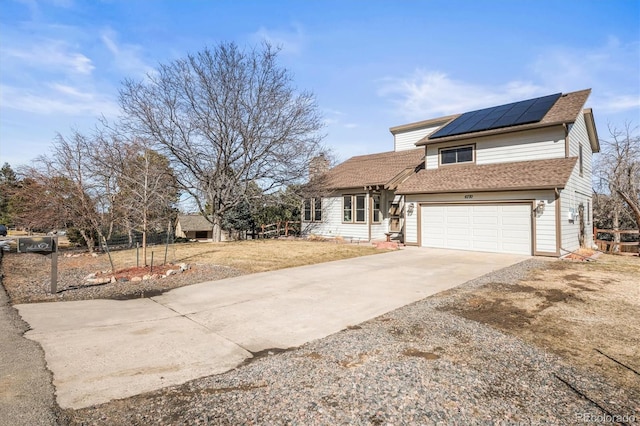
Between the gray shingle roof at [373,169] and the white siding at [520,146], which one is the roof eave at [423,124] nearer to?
the gray shingle roof at [373,169]

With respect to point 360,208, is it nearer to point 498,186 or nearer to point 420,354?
point 498,186

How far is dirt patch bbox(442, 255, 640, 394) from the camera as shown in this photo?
3439 millimetres

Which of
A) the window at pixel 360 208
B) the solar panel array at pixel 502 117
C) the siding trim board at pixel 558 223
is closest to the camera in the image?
the siding trim board at pixel 558 223

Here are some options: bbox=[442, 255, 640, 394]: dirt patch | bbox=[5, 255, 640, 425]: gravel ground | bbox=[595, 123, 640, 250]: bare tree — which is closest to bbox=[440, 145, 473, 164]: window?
bbox=[442, 255, 640, 394]: dirt patch

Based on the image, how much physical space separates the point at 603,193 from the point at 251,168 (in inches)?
962

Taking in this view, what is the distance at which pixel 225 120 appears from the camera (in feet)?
54.6

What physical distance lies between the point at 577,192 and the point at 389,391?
14895 millimetres

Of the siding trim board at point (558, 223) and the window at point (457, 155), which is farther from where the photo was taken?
the window at point (457, 155)

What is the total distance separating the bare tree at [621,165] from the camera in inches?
762

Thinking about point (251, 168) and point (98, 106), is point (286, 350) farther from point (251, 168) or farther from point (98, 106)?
point (98, 106)

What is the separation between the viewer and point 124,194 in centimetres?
1476

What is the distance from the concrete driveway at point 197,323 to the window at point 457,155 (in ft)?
25.8

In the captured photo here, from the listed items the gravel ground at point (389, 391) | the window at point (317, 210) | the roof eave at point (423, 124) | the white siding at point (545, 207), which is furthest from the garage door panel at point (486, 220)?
the gravel ground at point (389, 391)

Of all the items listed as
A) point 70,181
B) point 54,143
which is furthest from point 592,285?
point 54,143
